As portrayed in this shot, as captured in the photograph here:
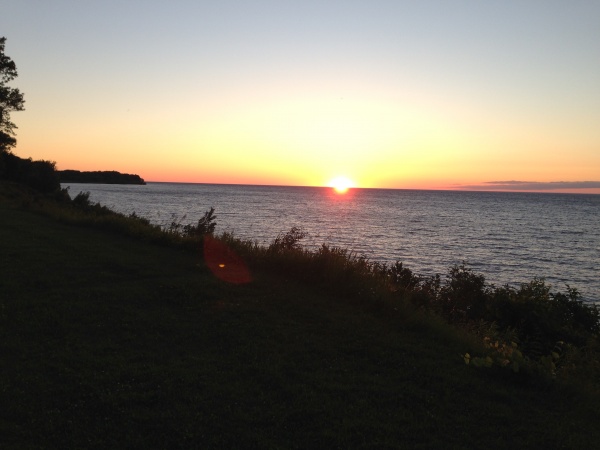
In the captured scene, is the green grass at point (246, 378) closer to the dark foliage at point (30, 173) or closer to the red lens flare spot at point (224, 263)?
the red lens flare spot at point (224, 263)

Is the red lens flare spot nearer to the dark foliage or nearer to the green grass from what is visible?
the green grass

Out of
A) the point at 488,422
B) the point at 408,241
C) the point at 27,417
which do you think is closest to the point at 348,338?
the point at 488,422

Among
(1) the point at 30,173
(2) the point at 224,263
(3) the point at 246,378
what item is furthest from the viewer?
(1) the point at 30,173

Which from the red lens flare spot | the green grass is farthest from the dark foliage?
the green grass

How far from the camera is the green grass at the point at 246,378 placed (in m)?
5.30

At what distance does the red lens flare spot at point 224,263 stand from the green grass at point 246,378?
1.47 meters

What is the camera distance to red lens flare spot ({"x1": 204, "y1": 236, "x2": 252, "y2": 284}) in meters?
12.4

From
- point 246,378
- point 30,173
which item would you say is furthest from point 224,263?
point 30,173

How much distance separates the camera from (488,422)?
5.80m

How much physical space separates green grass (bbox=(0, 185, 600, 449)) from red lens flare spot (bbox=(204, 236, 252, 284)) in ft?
4.83

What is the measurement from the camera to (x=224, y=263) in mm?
14195

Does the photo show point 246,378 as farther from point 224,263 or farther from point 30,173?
point 30,173

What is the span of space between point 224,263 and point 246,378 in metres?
7.86

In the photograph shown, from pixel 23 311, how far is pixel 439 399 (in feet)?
25.0
